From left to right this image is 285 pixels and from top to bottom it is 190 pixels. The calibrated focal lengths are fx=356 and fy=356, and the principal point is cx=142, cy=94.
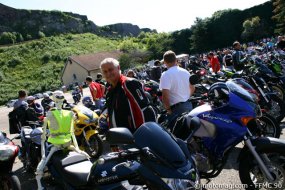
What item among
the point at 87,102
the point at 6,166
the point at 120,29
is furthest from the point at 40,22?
the point at 6,166

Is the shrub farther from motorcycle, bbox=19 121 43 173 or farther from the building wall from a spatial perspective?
motorcycle, bbox=19 121 43 173

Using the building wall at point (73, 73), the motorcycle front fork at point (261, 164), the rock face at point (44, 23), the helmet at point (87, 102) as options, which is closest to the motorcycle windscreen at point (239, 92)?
the motorcycle front fork at point (261, 164)

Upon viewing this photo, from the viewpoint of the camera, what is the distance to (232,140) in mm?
3924

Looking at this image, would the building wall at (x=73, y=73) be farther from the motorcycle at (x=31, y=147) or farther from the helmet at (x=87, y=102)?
the motorcycle at (x=31, y=147)

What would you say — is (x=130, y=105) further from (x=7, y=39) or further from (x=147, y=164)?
(x=7, y=39)

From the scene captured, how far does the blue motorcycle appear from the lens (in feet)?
12.0

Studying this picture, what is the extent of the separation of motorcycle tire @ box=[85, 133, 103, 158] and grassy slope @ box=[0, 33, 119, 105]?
56.6m

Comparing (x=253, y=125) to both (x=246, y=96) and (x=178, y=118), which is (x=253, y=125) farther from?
(x=178, y=118)

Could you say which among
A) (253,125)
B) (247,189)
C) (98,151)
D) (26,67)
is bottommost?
(26,67)

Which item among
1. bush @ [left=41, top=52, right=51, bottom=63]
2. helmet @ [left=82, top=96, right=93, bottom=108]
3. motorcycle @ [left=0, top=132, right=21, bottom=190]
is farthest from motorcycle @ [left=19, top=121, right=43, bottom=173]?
bush @ [left=41, top=52, right=51, bottom=63]

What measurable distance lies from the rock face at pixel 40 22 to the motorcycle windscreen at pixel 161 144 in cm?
12867

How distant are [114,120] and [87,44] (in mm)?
98738

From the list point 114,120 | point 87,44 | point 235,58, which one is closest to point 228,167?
point 114,120

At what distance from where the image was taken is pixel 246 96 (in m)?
4.05
